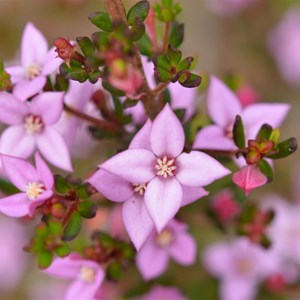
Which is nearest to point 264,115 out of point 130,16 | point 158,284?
point 130,16

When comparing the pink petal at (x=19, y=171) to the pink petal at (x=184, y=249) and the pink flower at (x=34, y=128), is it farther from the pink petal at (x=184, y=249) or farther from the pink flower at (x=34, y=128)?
the pink petal at (x=184, y=249)

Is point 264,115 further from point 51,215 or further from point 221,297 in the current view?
point 221,297

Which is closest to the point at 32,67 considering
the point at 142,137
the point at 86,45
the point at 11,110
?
the point at 11,110

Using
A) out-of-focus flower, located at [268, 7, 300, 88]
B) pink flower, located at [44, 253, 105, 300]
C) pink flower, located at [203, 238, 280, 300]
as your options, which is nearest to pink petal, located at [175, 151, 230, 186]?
pink flower, located at [44, 253, 105, 300]

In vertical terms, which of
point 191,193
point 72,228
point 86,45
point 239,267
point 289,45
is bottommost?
point 239,267

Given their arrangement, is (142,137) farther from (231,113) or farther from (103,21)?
(231,113)
